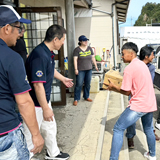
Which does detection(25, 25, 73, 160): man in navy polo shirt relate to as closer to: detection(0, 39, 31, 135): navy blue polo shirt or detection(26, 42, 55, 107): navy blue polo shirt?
detection(26, 42, 55, 107): navy blue polo shirt

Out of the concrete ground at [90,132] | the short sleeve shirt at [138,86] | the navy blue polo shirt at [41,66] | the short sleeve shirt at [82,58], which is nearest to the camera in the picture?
the navy blue polo shirt at [41,66]

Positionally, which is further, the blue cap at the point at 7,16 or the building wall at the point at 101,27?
the building wall at the point at 101,27

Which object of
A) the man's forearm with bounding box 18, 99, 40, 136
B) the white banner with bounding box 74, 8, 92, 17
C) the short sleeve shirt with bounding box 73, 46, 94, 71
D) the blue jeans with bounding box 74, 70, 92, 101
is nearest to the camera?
the man's forearm with bounding box 18, 99, 40, 136

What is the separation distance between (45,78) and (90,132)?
6.25ft

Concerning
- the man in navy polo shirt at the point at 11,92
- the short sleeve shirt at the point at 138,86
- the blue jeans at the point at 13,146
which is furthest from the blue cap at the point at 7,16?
the short sleeve shirt at the point at 138,86

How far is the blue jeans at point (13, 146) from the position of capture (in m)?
1.44

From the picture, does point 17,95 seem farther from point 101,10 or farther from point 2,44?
point 101,10

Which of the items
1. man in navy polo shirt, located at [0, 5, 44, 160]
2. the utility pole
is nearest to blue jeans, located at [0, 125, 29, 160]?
man in navy polo shirt, located at [0, 5, 44, 160]

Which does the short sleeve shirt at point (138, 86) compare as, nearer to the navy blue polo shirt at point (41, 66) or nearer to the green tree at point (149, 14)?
the navy blue polo shirt at point (41, 66)

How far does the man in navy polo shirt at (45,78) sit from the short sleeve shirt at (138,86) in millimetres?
973

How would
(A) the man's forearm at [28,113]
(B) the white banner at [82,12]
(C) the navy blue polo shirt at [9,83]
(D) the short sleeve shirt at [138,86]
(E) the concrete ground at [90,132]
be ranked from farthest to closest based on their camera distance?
(B) the white banner at [82,12], (E) the concrete ground at [90,132], (D) the short sleeve shirt at [138,86], (A) the man's forearm at [28,113], (C) the navy blue polo shirt at [9,83]

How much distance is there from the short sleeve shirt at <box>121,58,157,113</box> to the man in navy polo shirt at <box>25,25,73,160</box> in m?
0.97

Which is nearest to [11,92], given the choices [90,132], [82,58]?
[90,132]

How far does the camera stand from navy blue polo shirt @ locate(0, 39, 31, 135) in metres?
1.35
